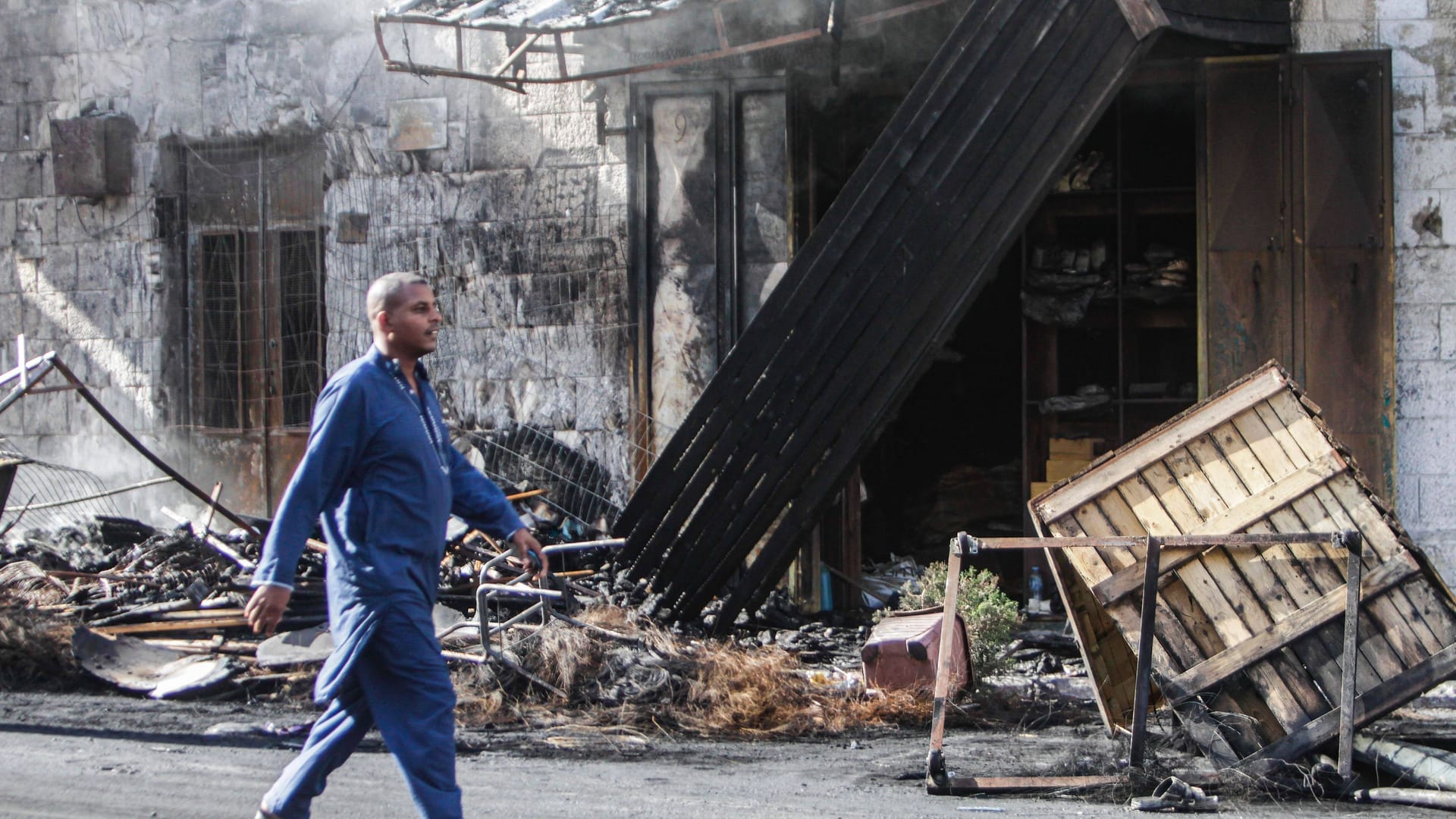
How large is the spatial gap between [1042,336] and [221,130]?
672cm

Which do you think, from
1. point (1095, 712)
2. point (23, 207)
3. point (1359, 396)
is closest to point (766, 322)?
point (1095, 712)

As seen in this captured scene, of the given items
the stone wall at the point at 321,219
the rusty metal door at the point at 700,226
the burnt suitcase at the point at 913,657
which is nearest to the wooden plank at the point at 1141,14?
the rusty metal door at the point at 700,226

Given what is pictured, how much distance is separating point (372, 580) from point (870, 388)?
4.56m

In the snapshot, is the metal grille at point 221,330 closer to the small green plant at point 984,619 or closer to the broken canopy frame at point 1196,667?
the small green plant at point 984,619

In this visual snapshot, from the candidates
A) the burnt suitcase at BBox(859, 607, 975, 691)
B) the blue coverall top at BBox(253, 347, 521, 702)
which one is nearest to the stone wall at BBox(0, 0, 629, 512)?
the burnt suitcase at BBox(859, 607, 975, 691)

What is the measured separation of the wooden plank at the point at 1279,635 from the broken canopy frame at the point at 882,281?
3035 millimetres

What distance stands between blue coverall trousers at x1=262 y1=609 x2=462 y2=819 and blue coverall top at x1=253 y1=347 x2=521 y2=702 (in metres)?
0.06

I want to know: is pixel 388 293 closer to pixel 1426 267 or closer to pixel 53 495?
pixel 1426 267

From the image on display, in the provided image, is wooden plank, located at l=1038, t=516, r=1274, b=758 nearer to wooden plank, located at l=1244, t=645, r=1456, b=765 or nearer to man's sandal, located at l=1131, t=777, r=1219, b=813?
wooden plank, located at l=1244, t=645, r=1456, b=765

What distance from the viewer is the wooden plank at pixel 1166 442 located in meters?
5.57

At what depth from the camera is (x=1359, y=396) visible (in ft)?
28.8

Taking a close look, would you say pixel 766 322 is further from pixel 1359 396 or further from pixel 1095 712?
pixel 1359 396

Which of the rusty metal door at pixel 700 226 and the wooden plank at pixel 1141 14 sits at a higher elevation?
the wooden plank at pixel 1141 14

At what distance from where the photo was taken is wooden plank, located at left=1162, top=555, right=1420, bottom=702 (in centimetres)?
517
